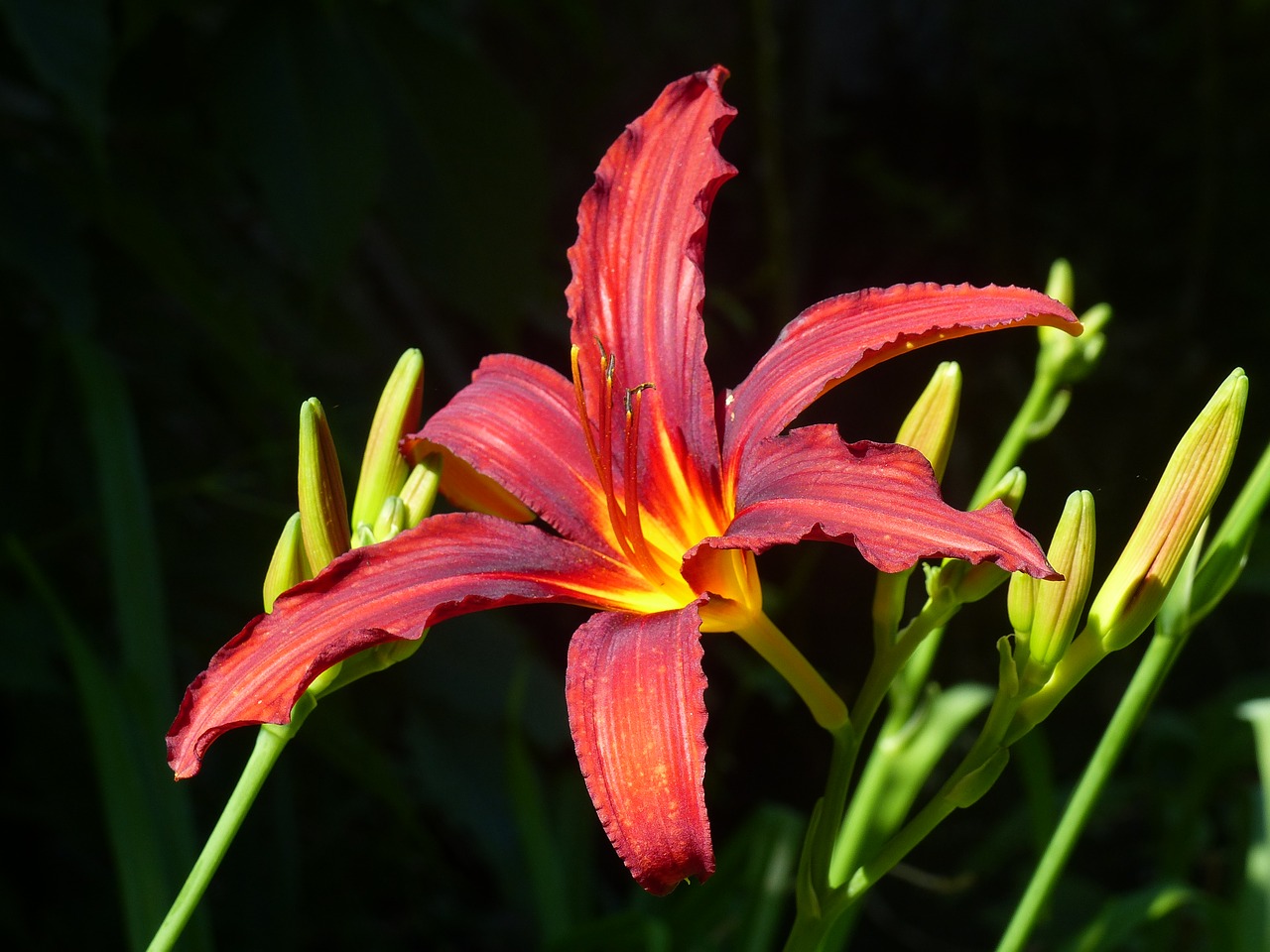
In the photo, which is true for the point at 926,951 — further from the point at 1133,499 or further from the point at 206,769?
the point at 206,769

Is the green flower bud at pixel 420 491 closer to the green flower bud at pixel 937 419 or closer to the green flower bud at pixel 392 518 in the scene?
the green flower bud at pixel 392 518

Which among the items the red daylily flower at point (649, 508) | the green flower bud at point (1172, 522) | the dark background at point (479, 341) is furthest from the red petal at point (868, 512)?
the dark background at point (479, 341)

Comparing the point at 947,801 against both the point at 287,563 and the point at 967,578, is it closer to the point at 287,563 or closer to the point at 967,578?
the point at 967,578

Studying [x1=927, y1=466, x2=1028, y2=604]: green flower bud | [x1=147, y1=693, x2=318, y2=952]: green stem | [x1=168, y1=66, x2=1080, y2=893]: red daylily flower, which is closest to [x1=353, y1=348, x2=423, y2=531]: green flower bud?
[x1=168, y1=66, x2=1080, y2=893]: red daylily flower

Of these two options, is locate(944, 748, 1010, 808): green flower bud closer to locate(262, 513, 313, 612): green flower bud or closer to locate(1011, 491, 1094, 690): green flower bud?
locate(1011, 491, 1094, 690): green flower bud

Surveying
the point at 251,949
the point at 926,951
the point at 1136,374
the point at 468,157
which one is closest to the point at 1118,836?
the point at 926,951
